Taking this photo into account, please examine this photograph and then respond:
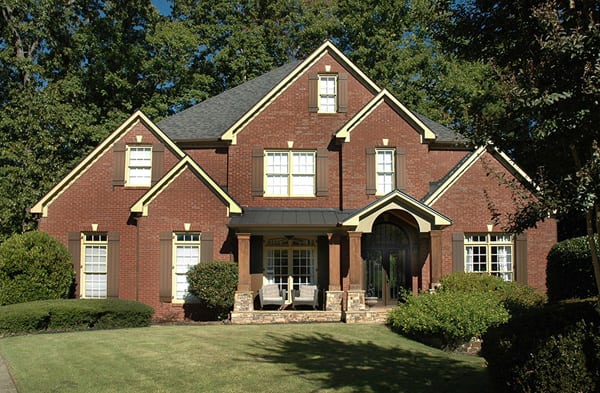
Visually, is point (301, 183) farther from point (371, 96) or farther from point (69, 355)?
point (69, 355)

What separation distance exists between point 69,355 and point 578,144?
10608mm

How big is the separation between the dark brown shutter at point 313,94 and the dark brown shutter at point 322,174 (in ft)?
5.39

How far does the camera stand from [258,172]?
21.2 meters

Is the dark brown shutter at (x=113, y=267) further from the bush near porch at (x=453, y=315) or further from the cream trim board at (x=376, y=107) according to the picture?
the bush near porch at (x=453, y=315)

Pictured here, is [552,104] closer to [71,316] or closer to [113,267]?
[71,316]

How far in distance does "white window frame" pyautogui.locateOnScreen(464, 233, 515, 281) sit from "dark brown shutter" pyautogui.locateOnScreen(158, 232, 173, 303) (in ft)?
34.3

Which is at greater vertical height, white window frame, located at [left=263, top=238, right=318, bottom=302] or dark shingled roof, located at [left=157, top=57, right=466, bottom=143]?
dark shingled roof, located at [left=157, top=57, right=466, bottom=143]

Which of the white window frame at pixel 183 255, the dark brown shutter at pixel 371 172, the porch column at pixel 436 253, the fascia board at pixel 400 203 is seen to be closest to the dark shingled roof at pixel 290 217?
the fascia board at pixel 400 203

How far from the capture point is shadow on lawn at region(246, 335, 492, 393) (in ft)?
32.6

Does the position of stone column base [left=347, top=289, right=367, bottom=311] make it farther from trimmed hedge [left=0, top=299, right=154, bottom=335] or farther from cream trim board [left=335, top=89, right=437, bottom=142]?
trimmed hedge [left=0, top=299, right=154, bottom=335]

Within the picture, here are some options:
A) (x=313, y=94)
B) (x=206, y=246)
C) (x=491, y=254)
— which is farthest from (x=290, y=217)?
(x=491, y=254)

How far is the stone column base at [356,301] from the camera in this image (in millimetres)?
18344

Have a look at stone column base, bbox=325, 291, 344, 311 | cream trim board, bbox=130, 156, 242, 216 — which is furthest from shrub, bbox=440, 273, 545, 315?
cream trim board, bbox=130, 156, 242, 216

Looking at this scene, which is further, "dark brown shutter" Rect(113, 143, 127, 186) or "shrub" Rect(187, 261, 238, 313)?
"dark brown shutter" Rect(113, 143, 127, 186)
